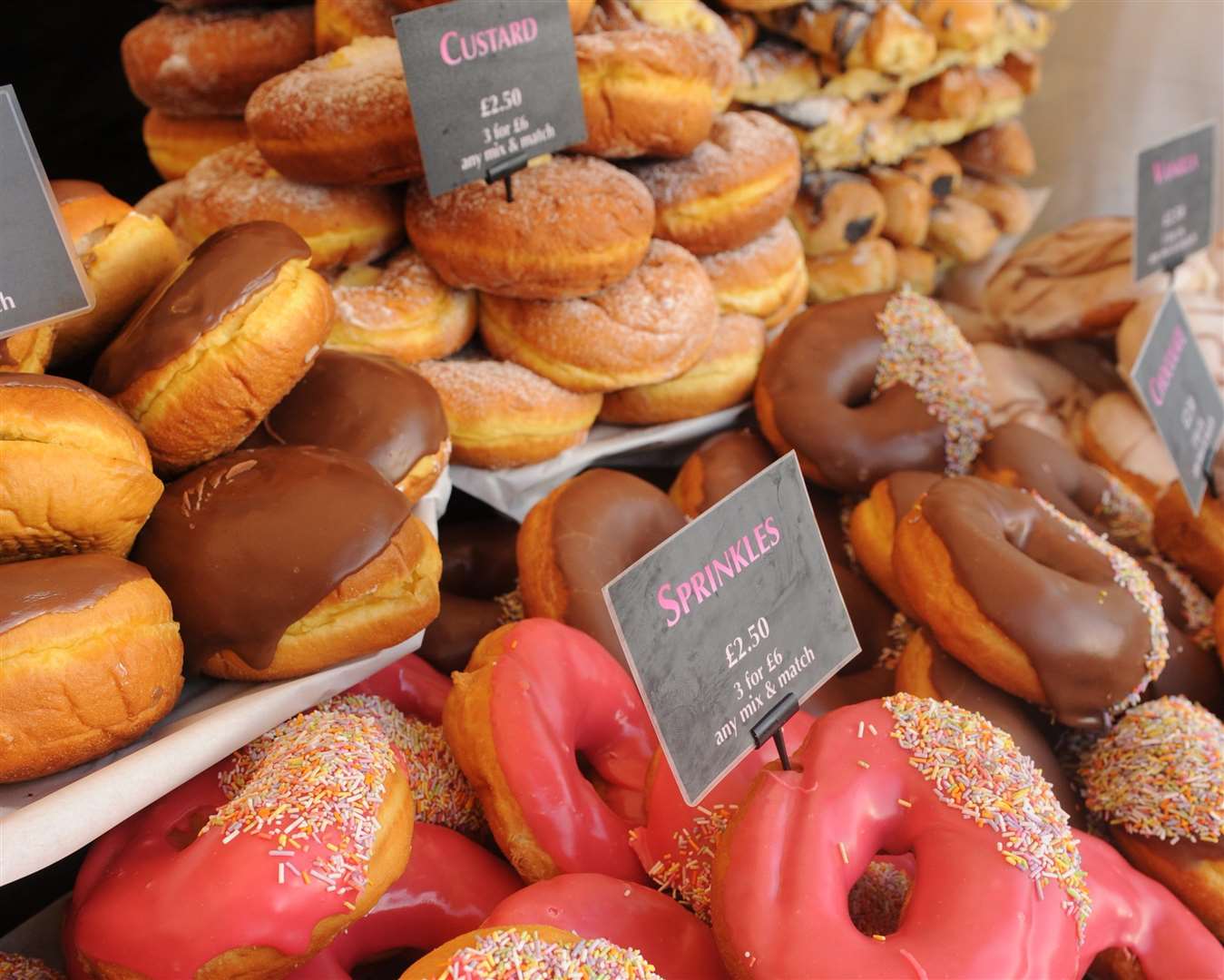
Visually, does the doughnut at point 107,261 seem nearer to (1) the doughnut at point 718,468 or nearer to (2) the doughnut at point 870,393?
(1) the doughnut at point 718,468

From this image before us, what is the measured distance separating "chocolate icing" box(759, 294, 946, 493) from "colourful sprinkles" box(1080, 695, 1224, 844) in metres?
0.53

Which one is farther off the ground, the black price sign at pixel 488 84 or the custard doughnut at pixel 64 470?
the black price sign at pixel 488 84

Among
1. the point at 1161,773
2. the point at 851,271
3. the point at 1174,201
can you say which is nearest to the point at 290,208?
the point at 851,271

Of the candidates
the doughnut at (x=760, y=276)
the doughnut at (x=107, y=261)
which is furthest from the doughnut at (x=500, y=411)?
the doughnut at (x=107, y=261)

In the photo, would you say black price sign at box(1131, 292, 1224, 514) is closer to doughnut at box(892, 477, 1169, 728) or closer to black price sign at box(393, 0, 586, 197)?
doughnut at box(892, 477, 1169, 728)

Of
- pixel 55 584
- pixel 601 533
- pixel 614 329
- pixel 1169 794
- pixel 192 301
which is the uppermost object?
pixel 192 301

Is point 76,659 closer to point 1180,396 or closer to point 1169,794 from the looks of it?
point 1169,794

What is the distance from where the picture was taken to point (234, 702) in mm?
1022

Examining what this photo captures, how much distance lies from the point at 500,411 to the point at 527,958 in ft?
3.30

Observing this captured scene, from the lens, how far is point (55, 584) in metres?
0.86

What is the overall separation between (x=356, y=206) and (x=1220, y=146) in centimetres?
235

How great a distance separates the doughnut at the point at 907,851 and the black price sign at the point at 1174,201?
1.42 meters

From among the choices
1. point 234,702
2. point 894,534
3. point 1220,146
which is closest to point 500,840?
point 234,702

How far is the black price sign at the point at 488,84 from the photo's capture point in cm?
134
